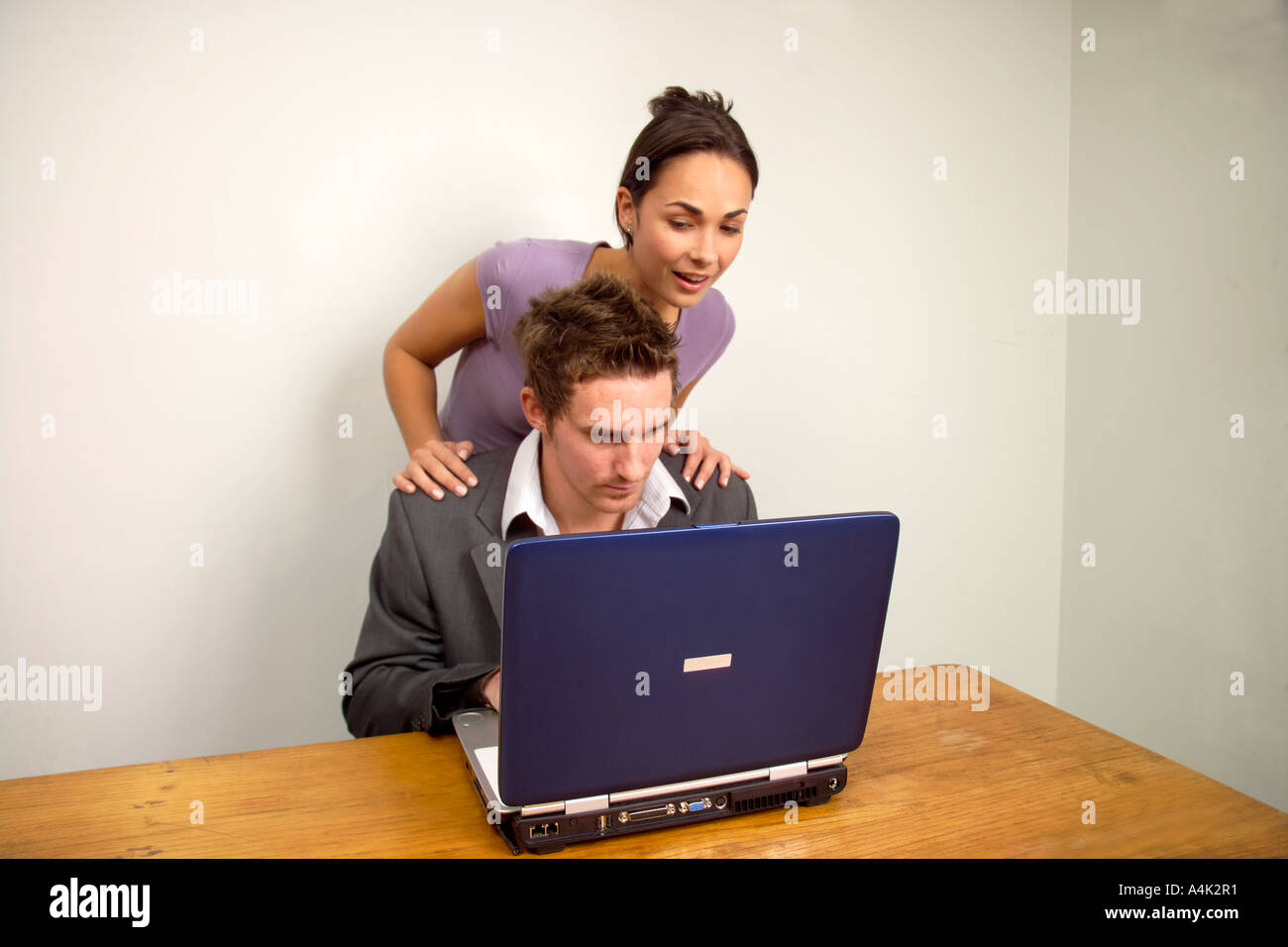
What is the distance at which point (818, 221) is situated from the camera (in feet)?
9.94

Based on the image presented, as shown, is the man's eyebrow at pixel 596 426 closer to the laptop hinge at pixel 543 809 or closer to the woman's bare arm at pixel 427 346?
the woman's bare arm at pixel 427 346

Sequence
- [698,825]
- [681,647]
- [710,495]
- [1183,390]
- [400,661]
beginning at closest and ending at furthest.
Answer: [681,647]
[698,825]
[400,661]
[710,495]
[1183,390]

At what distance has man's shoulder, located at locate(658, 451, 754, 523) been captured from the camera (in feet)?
6.47

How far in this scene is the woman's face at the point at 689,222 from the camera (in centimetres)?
191

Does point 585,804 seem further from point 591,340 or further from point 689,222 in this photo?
point 689,222

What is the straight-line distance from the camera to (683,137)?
1.90 metres

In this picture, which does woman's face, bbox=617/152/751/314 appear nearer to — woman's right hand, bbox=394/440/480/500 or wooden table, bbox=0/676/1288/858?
woman's right hand, bbox=394/440/480/500

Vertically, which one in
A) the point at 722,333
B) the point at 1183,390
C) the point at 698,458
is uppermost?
the point at 722,333

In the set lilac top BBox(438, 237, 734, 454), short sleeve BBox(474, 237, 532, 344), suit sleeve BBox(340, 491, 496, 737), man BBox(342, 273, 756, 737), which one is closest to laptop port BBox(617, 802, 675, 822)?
suit sleeve BBox(340, 491, 496, 737)

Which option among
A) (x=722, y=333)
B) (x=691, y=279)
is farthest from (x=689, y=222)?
(x=722, y=333)

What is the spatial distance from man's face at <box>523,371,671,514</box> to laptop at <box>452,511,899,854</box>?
57cm

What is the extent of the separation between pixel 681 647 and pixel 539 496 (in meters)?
0.75

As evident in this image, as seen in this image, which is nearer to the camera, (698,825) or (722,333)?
(698,825)
